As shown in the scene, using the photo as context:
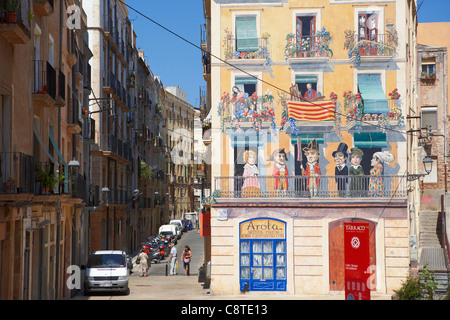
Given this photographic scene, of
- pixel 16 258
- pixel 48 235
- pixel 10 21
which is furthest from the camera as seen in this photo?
pixel 48 235

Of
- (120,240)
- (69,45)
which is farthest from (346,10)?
(120,240)

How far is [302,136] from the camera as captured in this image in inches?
1091

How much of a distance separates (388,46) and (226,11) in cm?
660

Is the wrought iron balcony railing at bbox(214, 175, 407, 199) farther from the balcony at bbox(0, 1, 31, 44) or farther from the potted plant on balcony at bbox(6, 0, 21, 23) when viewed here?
the potted plant on balcony at bbox(6, 0, 21, 23)

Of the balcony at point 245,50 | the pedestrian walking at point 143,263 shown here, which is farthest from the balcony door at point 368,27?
the pedestrian walking at point 143,263

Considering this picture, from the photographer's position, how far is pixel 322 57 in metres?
27.7

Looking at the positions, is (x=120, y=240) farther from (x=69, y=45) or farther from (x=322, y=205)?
(x=322, y=205)

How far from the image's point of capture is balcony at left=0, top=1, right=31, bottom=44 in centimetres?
1612

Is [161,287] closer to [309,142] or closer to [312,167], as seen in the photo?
[312,167]

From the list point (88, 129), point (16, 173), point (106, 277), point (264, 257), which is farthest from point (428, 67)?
point (16, 173)

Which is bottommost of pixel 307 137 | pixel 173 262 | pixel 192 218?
pixel 173 262

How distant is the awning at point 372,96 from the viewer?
27.5 m

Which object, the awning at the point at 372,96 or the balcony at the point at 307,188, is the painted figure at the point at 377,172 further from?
the awning at the point at 372,96

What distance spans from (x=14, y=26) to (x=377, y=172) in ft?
52.2
